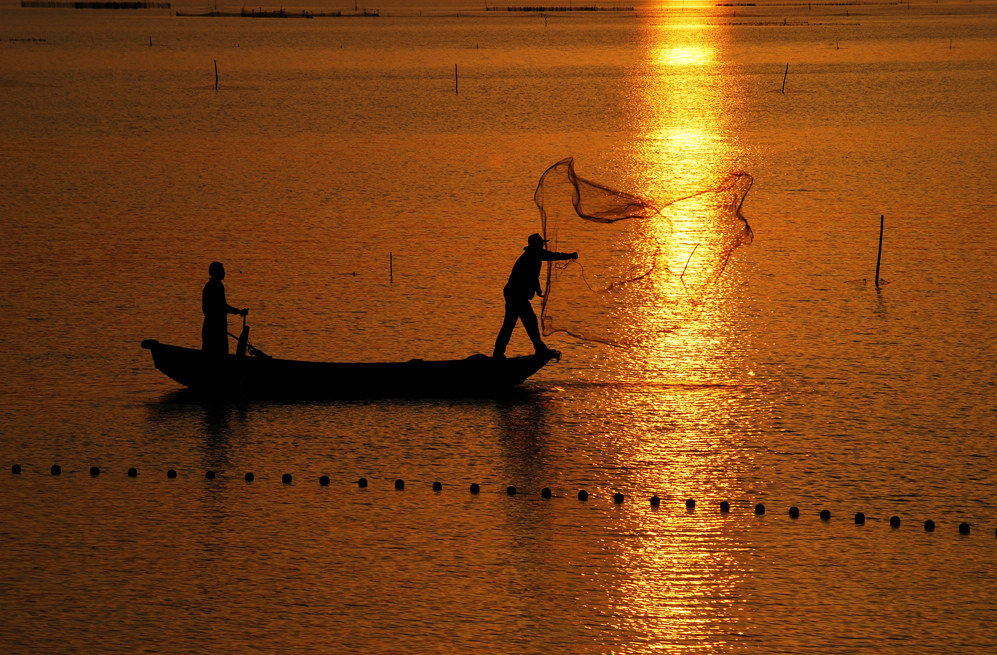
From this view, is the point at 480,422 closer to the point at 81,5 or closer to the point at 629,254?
the point at 629,254

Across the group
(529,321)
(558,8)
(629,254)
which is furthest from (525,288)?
(558,8)

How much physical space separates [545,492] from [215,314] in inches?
197

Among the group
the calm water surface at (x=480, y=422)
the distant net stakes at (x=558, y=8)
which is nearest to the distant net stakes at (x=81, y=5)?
the distant net stakes at (x=558, y=8)

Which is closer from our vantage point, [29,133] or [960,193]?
[960,193]

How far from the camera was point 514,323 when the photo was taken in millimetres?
16297

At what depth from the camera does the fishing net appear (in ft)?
54.9

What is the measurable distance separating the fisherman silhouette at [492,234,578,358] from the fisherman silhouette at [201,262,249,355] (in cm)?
316

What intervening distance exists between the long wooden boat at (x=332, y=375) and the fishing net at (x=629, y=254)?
110 centimetres

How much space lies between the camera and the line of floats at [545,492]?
11945mm

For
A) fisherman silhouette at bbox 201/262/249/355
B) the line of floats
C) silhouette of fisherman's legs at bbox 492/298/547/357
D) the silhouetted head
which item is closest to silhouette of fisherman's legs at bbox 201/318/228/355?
fisherman silhouette at bbox 201/262/249/355

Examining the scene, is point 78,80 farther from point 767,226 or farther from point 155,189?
point 767,226

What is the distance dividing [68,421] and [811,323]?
10.3 m

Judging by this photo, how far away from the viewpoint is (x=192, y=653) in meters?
9.53

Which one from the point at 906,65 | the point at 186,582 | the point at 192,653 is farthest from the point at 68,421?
the point at 906,65
